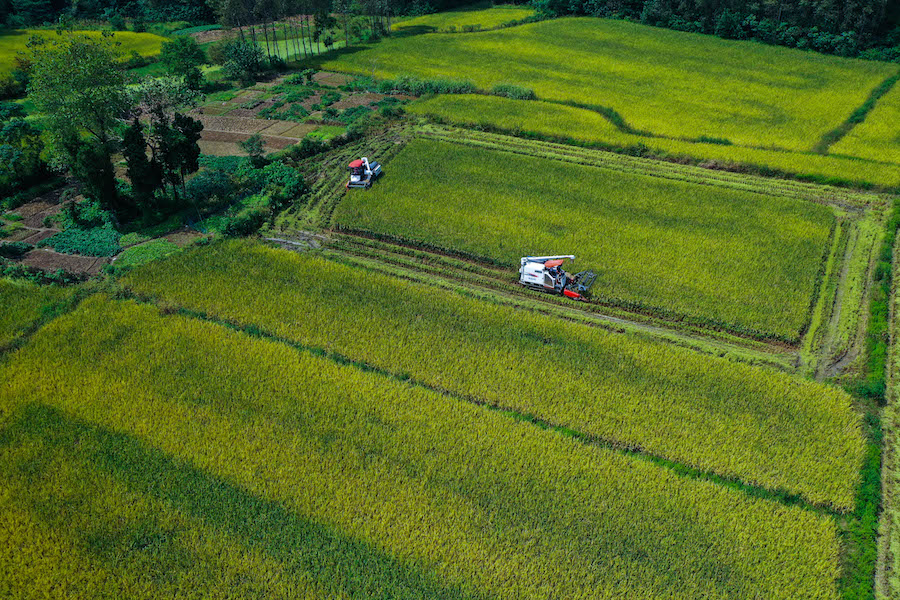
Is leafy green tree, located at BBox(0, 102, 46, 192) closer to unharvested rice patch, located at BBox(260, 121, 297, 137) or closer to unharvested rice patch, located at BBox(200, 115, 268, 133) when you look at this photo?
unharvested rice patch, located at BBox(200, 115, 268, 133)

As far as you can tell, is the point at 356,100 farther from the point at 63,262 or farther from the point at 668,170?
the point at 63,262

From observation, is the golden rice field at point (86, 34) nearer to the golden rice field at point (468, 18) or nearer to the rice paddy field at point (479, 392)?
the golden rice field at point (468, 18)

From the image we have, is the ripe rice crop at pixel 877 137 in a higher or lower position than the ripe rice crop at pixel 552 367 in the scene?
higher

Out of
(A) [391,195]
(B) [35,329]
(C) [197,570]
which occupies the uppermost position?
(A) [391,195]

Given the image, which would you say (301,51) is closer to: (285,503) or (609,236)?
(609,236)

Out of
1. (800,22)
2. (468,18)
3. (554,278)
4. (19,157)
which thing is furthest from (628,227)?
(468,18)

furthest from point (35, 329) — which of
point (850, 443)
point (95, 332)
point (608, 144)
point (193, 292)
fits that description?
point (608, 144)

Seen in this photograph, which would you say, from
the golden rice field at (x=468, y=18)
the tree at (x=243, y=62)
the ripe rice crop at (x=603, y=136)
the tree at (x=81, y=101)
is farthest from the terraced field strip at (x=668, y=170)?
the golden rice field at (x=468, y=18)
